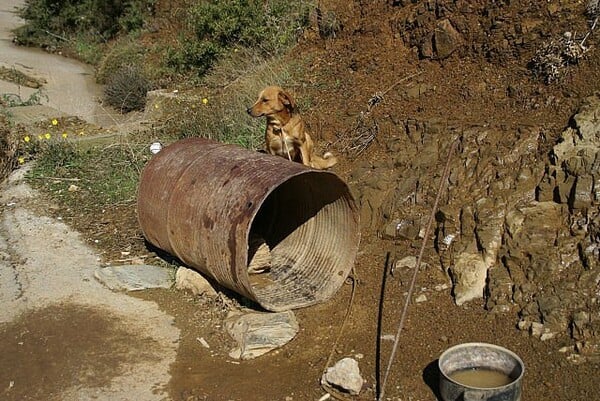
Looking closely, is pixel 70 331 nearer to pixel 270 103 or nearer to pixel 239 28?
pixel 270 103

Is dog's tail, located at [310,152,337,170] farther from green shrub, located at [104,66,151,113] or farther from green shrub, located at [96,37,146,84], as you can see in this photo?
green shrub, located at [96,37,146,84]

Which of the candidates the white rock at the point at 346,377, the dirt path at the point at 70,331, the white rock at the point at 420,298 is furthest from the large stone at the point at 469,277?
the dirt path at the point at 70,331

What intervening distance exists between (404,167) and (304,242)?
1.12 metres

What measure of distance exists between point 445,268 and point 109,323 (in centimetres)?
263

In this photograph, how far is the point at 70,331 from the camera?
5.39 meters

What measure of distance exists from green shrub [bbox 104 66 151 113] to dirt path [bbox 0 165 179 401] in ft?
19.3

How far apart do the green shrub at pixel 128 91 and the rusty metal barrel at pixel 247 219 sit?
22.2ft

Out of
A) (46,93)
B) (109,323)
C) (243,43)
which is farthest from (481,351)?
(46,93)

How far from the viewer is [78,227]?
7.43m

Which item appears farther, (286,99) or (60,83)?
(60,83)

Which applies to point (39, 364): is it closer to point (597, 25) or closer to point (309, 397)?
point (309, 397)

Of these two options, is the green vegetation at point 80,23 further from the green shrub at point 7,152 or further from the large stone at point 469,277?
the large stone at point 469,277

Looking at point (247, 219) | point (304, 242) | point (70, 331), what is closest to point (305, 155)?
point (304, 242)

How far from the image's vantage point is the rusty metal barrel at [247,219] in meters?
5.11
